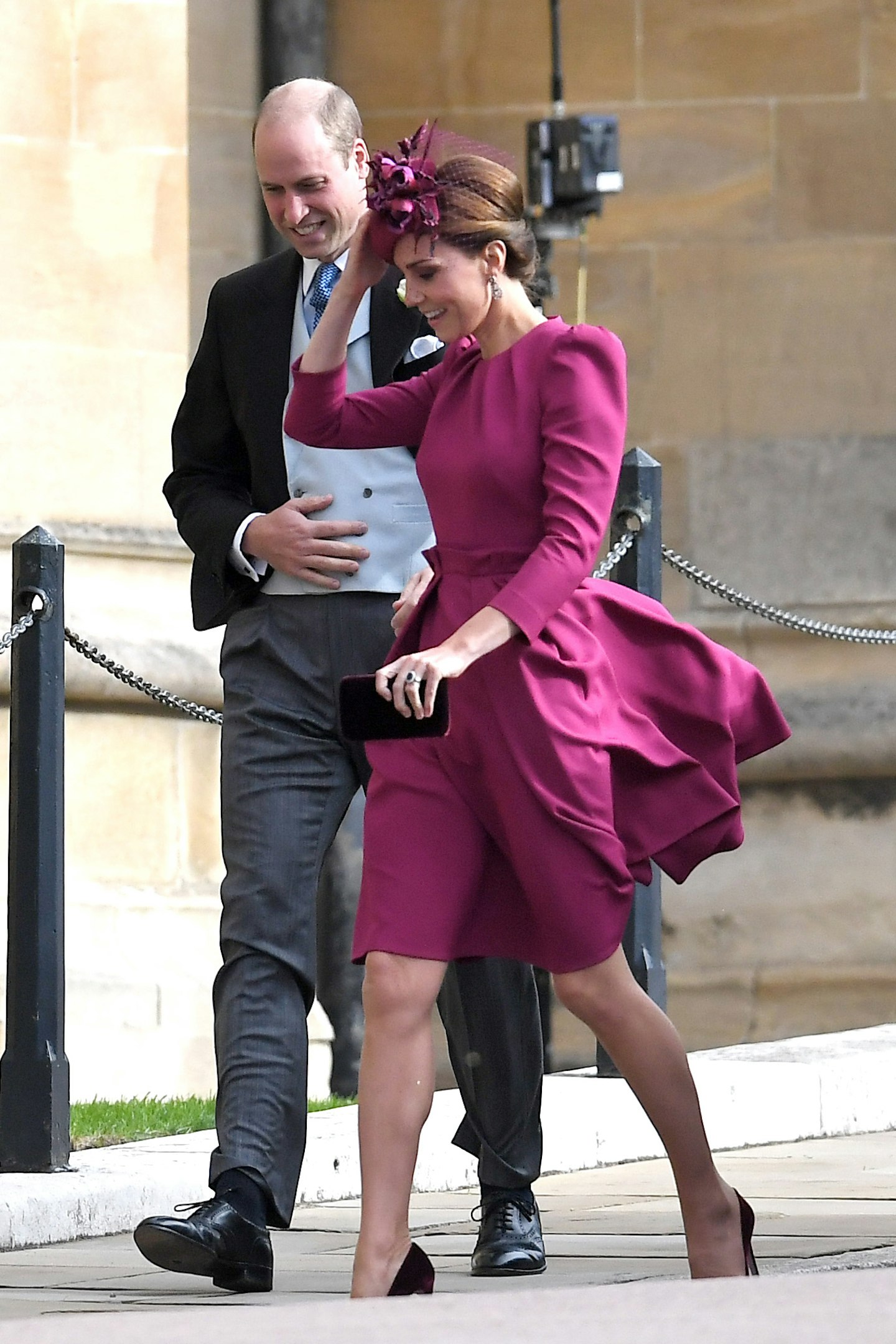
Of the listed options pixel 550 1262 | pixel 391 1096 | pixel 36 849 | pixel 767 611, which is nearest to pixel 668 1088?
pixel 391 1096

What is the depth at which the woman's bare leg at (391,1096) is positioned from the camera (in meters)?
3.80

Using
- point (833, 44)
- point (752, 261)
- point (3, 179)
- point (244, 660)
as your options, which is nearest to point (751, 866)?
point (752, 261)

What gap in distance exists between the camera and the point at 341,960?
891 cm

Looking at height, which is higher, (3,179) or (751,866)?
(3,179)

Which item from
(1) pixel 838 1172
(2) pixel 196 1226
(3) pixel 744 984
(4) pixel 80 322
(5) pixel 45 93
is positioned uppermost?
(5) pixel 45 93

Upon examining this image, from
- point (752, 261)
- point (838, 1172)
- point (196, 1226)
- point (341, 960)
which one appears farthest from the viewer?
point (752, 261)

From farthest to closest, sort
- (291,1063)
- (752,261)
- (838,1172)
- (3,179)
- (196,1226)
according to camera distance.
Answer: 1. (752,261)
2. (3,179)
3. (838,1172)
4. (291,1063)
5. (196,1226)

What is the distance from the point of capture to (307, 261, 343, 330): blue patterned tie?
4.71 m

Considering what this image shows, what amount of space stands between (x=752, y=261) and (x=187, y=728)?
2811mm

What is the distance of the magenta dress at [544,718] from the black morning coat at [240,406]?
587mm

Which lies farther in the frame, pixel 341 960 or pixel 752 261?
pixel 752 261

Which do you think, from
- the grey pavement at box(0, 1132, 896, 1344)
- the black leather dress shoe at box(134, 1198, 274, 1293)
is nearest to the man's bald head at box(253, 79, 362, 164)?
the black leather dress shoe at box(134, 1198, 274, 1293)

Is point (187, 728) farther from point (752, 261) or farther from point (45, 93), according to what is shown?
point (752, 261)

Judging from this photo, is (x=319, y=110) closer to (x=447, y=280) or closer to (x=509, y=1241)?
(x=447, y=280)
